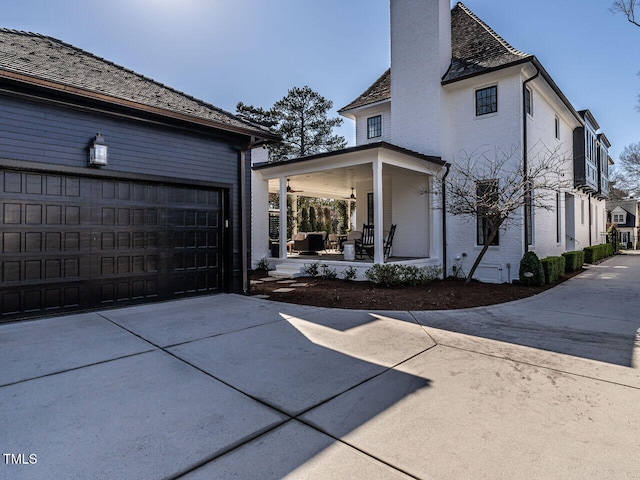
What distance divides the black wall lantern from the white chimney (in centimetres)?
825

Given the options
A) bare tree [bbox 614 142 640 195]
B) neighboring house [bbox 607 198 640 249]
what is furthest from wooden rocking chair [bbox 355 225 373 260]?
neighboring house [bbox 607 198 640 249]

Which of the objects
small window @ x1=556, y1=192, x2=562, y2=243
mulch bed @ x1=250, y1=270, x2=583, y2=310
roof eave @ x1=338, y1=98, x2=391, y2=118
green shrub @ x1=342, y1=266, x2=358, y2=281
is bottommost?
mulch bed @ x1=250, y1=270, x2=583, y2=310

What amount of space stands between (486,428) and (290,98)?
24.3 metres

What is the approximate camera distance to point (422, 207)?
11.0 m

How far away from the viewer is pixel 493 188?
9312 millimetres

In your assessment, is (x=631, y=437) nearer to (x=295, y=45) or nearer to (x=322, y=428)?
(x=322, y=428)

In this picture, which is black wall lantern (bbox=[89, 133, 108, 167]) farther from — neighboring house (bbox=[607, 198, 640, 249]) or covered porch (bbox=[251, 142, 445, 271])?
neighboring house (bbox=[607, 198, 640, 249])

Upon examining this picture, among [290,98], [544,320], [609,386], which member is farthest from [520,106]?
[290,98]

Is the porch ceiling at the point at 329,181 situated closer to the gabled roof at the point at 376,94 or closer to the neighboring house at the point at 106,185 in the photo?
the gabled roof at the point at 376,94

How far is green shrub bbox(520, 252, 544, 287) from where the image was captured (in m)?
8.61

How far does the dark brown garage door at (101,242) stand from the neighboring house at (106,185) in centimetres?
2

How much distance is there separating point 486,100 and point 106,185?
9514mm

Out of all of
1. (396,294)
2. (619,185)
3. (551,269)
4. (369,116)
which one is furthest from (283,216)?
(619,185)

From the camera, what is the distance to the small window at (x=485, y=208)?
855 cm
